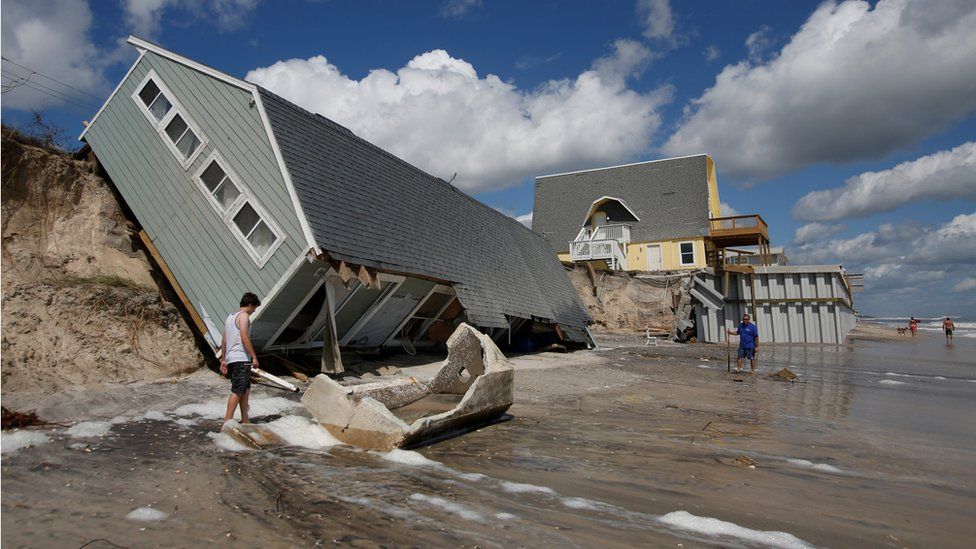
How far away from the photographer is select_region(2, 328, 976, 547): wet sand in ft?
13.2

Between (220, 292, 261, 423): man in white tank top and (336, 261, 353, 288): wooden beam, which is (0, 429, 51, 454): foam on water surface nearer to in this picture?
(220, 292, 261, 423): man in white tank top

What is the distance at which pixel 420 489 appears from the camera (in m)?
4.96

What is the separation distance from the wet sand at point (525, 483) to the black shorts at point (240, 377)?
567 mm

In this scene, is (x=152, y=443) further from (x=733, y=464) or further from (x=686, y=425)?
(x=686, y=425)

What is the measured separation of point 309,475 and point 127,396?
4690 mm

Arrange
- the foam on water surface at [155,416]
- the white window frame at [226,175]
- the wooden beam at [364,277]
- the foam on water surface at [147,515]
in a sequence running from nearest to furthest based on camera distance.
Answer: the foam on water surface at [147,515]
the foam on water surface at [155,416]
the wooden beam at [364,277]
the white window frame at [226,175]

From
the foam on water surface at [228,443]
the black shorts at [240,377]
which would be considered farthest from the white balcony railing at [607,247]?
the foam on water surface at [228,443]

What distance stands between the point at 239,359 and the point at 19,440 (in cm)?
215

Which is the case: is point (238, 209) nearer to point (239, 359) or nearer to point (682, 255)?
point (239, 359)

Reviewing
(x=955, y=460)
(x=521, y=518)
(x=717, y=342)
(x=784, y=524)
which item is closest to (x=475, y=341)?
(x=521, y=518)

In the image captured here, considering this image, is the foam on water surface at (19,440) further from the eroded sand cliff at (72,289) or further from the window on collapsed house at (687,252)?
the window on collapsed house at (687,252)

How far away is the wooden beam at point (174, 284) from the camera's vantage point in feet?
35.1

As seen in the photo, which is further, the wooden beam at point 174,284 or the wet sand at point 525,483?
the wooden beam at point 174,284

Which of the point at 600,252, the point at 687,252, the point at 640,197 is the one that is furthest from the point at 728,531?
the point at 640,197
